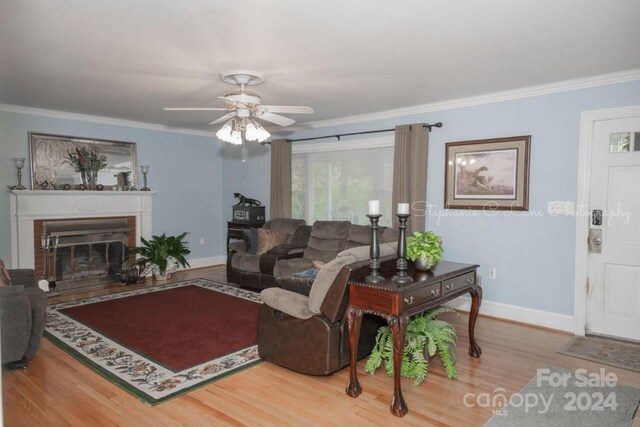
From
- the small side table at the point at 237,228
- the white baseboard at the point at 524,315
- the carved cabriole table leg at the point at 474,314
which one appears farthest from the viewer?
the small side table at the point at 237,228

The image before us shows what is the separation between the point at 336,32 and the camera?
9.43ft

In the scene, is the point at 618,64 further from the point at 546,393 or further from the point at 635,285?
the point at 546,393

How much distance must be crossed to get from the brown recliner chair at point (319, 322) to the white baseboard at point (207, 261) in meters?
4.41

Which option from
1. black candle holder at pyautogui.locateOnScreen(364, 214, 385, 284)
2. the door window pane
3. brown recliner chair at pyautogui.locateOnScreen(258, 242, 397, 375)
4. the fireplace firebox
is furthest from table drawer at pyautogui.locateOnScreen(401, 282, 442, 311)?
the fireplace firebox

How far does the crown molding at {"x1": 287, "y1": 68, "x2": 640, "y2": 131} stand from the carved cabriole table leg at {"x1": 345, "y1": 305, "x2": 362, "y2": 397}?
10.0 ft

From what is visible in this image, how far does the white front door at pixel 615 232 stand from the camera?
382 centimetres

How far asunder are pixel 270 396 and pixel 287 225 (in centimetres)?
356

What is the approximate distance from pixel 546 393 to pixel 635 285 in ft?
5.66

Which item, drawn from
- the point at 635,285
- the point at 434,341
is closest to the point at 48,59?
the point at 434,341

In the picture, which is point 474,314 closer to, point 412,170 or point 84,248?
point 412,170

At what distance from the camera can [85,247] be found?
20.0 feet

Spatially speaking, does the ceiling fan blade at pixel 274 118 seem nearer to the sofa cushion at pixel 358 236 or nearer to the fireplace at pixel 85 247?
the sofa cushion at pixel 358 236

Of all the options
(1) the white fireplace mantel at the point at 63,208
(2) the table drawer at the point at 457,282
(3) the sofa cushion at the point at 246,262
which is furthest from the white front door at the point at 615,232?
Result: (1) the white fireplace mantel at the point at 63,208

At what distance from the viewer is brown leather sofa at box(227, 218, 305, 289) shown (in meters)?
5.58
